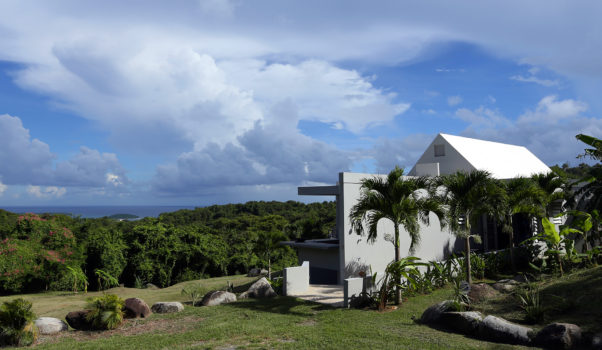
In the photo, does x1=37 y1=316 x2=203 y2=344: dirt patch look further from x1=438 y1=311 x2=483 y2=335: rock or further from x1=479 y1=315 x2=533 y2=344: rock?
x1=479 y1=315 x2=533 y2=344: rock

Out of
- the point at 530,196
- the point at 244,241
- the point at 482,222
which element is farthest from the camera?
the point at 244,241

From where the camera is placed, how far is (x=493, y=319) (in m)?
8.69

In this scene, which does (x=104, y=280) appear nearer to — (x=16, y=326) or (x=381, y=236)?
(x=16, y=326)

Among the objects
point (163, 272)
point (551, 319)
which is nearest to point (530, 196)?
point (551, 319)

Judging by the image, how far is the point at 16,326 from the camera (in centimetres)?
908

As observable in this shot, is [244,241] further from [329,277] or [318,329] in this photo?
[318,329]

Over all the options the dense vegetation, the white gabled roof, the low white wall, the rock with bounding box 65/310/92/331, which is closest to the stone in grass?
the low white wall

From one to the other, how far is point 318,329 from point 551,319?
5271 millimetres

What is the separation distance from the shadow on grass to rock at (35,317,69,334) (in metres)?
4.45

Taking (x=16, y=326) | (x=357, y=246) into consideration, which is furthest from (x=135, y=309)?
(x=357, y=246)

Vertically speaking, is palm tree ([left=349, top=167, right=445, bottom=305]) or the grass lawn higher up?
palm tree ([left=349, top=167, right=445, bottom=305])

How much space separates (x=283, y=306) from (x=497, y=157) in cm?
1661

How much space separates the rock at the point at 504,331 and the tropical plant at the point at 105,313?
867cm

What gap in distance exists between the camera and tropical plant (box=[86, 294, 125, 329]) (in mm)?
10023
